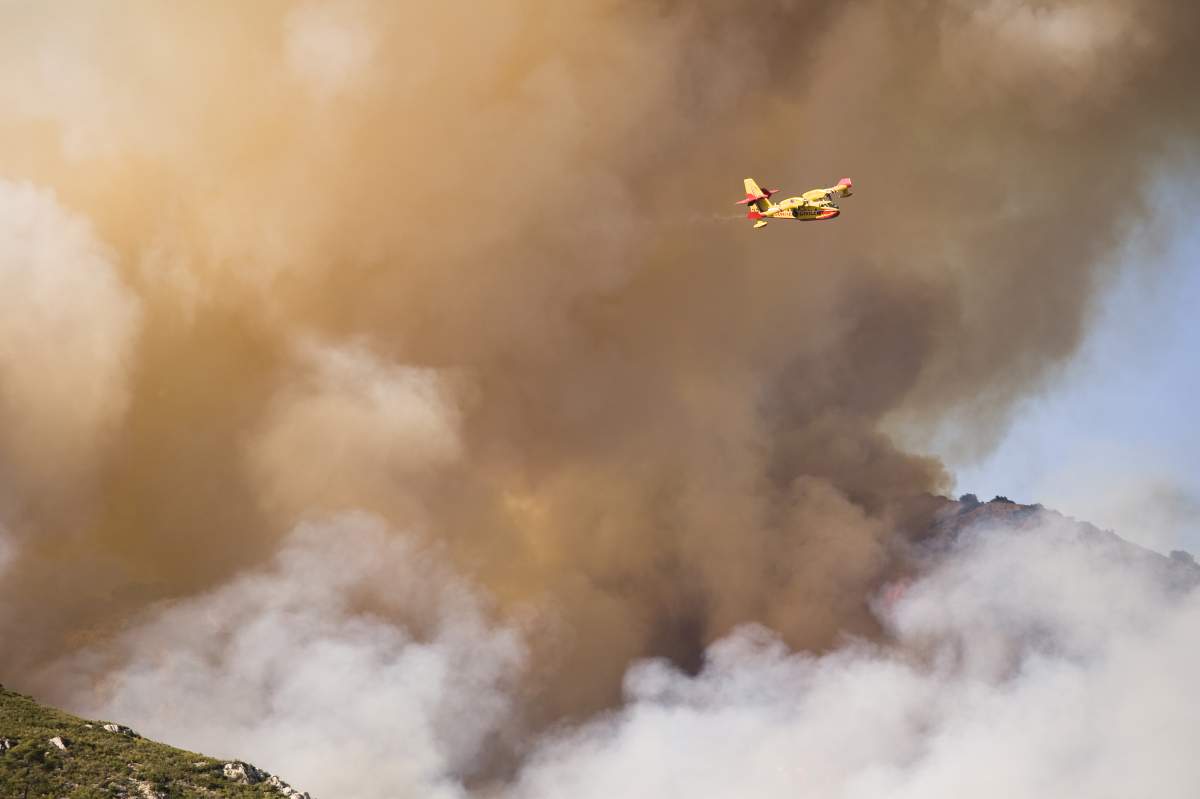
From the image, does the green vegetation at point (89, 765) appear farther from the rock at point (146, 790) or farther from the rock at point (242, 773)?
the rock at point (242, 773)

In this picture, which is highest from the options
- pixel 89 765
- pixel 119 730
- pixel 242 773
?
pixel 119 730

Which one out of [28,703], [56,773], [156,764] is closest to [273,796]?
[156,764]

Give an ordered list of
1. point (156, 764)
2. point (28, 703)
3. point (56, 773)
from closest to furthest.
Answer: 1. point (56, 773)
2. point (156, 764)
3. point (28, 703)

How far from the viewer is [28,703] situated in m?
156

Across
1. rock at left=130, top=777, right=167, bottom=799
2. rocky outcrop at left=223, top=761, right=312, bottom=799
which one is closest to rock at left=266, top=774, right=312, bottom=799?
rocky outcrop at left=223, top=761, right=312, bottom=799

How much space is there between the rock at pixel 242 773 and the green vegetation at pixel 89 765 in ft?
4.30

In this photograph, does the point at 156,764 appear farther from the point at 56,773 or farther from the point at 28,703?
the point at 28,703

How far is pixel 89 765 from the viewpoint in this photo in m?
132

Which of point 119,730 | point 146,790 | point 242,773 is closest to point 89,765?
point 146,790

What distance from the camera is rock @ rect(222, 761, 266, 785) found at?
482 feet

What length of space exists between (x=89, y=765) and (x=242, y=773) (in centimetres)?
2434

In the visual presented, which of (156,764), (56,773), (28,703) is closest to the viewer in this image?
(56,773)

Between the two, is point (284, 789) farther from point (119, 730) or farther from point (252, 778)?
point (119, 730)

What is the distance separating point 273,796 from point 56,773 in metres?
30.0
